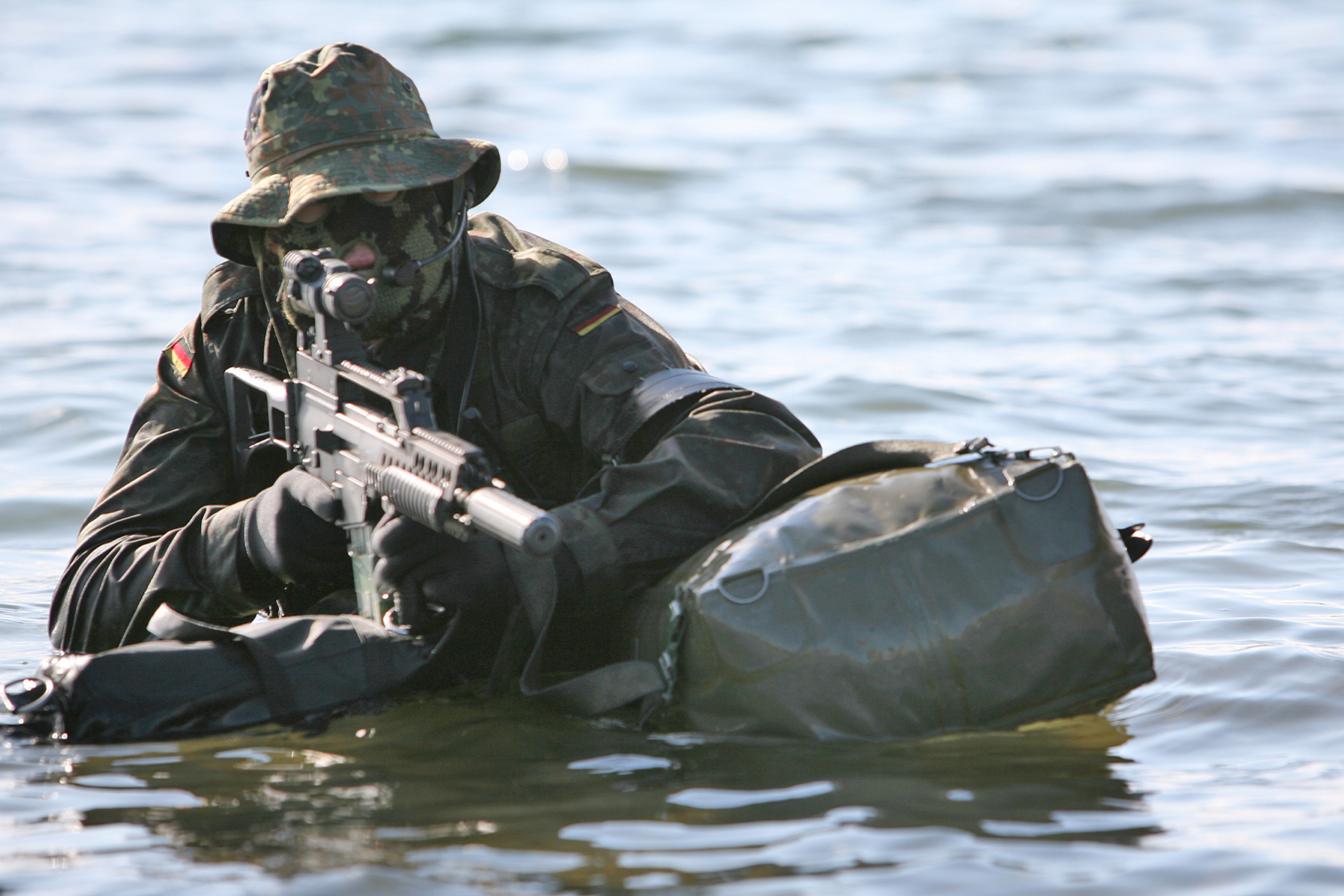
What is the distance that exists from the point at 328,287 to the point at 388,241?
0.35 metres

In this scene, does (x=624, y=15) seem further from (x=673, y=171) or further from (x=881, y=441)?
(x=881, y=441)

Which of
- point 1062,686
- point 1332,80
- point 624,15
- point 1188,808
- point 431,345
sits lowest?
point 1188,808

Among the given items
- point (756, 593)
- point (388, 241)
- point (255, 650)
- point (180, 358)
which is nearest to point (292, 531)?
point (255, 650)

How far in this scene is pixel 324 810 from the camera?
297cm

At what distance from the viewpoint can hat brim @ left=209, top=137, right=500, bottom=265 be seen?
3.26 metres

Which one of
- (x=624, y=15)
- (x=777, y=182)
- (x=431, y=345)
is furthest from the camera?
(x=624, y=15)

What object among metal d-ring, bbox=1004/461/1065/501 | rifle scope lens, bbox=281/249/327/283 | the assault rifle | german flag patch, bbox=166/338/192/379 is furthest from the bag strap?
german flag patch, bbox=166/338/192/379

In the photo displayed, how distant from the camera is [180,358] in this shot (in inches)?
148

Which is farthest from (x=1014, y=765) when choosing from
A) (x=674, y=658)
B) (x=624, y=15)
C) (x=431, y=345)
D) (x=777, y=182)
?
(x=624, y=15)

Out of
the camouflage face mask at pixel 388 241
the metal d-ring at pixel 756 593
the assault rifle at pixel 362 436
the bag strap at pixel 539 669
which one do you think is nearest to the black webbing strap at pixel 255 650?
the assault rifle at pixel 362 436

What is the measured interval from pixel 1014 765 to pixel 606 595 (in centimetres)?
88

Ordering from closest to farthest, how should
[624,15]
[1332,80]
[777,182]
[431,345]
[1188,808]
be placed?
[1188,808]
[431,345]
[777,182]
[1332,80]
[624,15]

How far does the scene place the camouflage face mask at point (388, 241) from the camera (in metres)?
3.34

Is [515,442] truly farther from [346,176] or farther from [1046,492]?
[1046,492]
